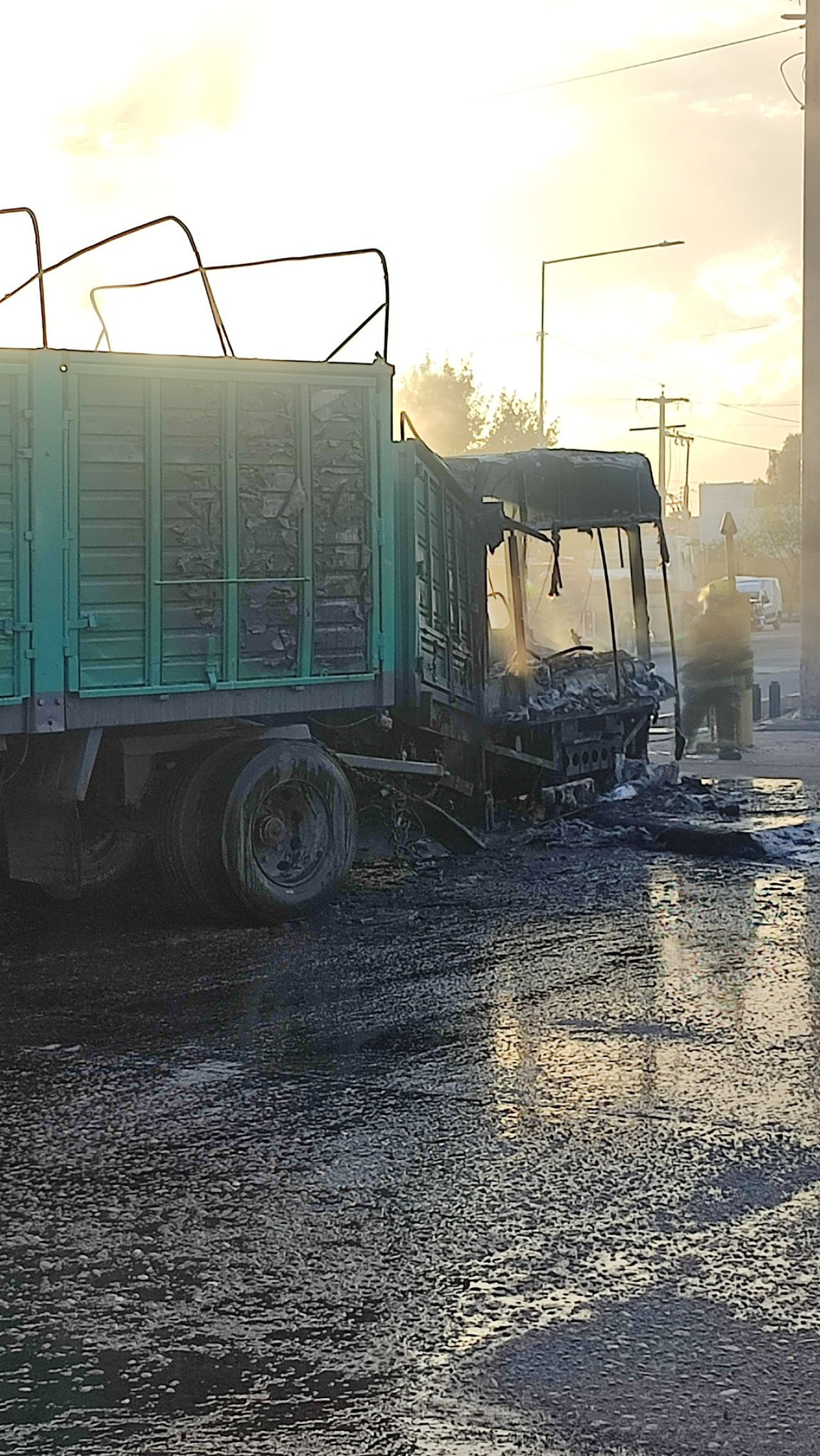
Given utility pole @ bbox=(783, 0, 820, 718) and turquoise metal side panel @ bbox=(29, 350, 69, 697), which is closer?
turquoise metal side panel @ bbox=(29, 350, 69, 697)

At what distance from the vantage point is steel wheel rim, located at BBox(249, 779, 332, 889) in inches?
381

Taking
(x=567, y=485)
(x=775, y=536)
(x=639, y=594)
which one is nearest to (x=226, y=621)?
(x=567, y=485)

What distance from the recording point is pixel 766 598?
59500mm

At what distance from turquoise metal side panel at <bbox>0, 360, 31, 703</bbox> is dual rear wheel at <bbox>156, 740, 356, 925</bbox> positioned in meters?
1.43

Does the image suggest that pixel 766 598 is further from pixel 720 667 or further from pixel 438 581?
pixel 438 581

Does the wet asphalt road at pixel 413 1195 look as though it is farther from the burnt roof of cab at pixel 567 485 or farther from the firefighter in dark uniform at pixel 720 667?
the firefighter in dark uniform at pixel 720 667

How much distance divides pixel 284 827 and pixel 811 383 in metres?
15.5

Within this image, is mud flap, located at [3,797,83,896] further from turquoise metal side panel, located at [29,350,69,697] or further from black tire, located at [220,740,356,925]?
turquoise metal side panel, located at [29,350,69,697]

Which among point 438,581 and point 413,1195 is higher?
point 438,581

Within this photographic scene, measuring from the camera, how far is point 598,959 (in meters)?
8.41

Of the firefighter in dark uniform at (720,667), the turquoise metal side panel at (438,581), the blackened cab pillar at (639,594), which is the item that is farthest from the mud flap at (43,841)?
the firefighter in dark uniform at (720,667)

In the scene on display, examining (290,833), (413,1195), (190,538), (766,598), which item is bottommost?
(413,1195)

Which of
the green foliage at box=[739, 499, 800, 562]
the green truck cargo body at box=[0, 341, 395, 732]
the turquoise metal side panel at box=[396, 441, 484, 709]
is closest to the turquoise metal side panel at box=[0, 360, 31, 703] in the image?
the green truck cargo body at box=[0, 341, 395, 732]

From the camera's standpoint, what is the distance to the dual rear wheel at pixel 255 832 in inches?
372
